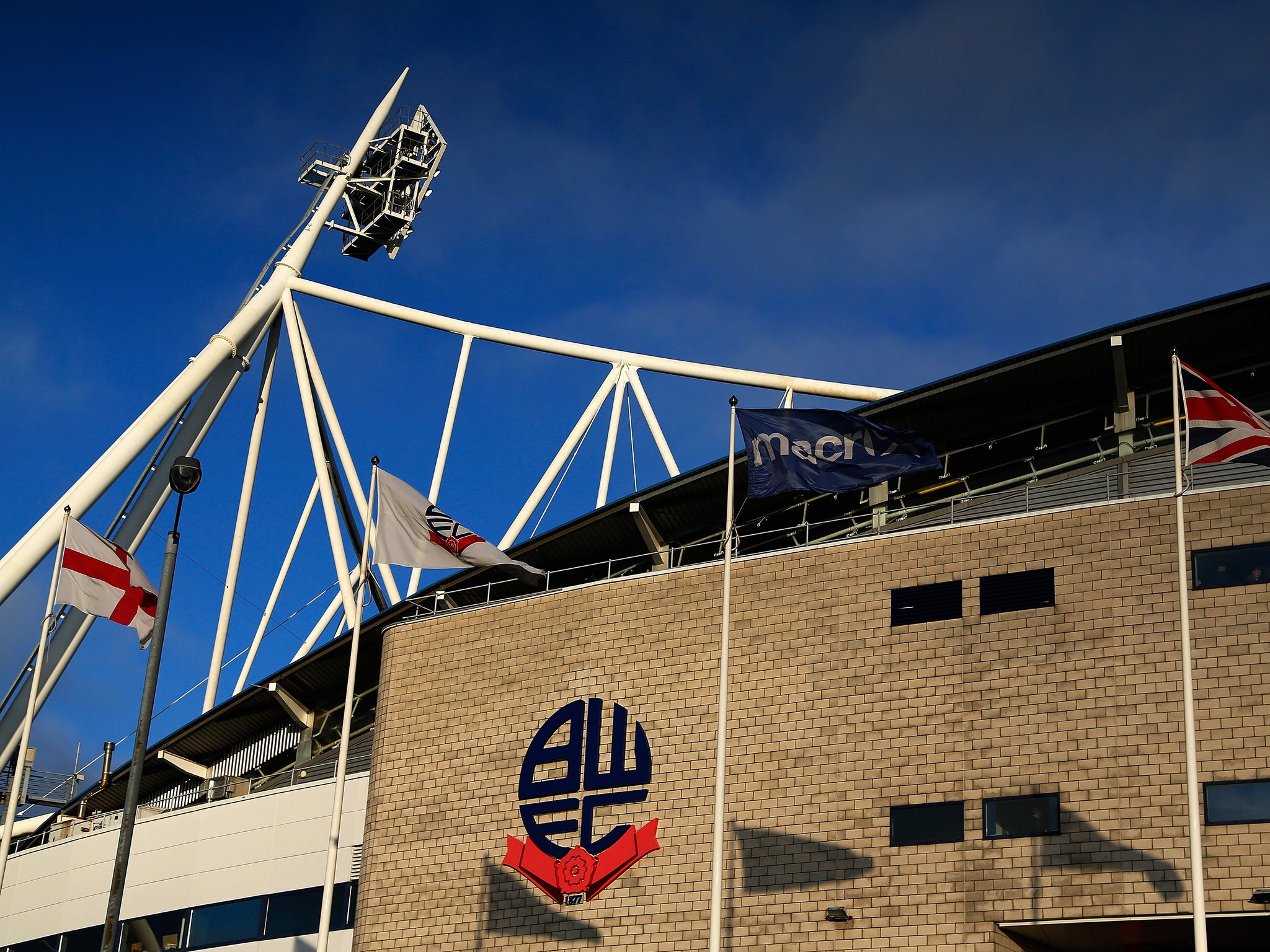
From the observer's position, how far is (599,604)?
29.9m

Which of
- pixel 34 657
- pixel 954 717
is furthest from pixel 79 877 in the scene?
pixel 954 717

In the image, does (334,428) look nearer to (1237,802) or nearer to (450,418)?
(450,418)

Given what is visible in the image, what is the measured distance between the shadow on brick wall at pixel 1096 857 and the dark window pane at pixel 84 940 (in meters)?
25.5

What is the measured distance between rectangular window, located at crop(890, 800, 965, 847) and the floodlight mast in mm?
19313

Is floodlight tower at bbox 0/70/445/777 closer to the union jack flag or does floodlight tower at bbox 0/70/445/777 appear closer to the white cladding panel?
the white cladding panel

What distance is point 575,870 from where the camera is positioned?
27.5 meters

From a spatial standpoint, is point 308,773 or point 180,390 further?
point 180,390

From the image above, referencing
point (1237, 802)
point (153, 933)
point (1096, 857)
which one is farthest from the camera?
point (153, 933)

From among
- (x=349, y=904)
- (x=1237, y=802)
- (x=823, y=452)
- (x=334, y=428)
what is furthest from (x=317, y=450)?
(x=1237, y=802)

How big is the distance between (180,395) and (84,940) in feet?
47.8

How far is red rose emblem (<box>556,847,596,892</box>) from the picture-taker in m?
27.4

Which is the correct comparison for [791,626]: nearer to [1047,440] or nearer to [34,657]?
[1047,440]

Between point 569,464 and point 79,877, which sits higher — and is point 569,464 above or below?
above

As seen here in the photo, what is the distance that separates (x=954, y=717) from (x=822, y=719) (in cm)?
238
